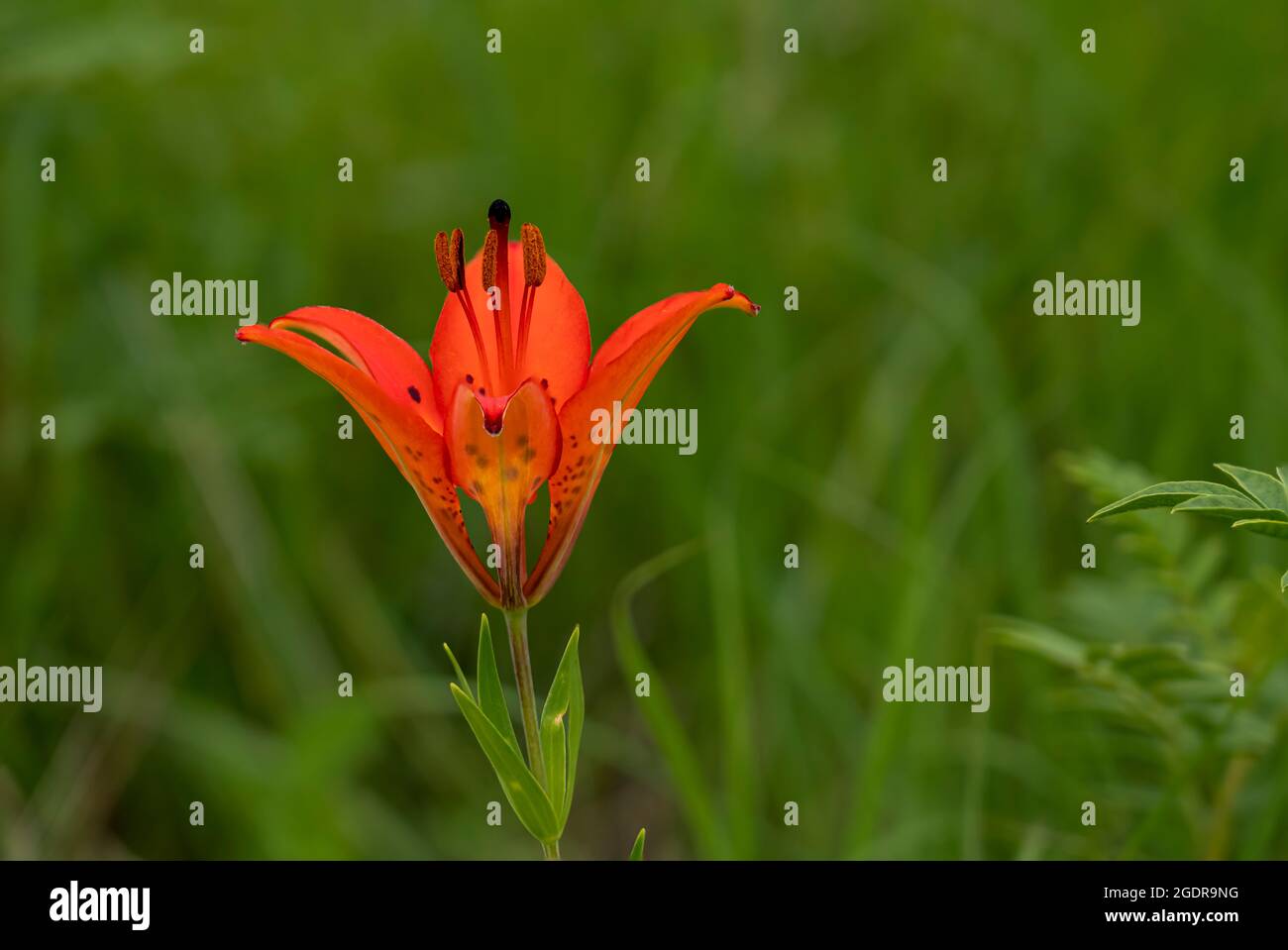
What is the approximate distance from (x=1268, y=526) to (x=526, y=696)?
1.98ft

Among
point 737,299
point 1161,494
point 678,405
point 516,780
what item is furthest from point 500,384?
point 678,405

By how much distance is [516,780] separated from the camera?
105 cm

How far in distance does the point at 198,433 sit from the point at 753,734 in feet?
5.22

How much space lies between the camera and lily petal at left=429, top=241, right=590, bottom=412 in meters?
1.18

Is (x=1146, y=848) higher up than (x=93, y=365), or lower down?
lower down

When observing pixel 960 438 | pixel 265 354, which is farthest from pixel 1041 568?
pixel 265 354

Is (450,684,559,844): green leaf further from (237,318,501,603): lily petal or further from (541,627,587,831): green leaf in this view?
(237,318,501,603): lily petal

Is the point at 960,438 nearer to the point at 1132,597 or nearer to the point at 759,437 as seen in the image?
the point at 759,437

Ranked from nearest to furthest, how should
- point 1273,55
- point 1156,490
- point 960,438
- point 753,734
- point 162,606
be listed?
point 1156,490
point 753,734
point 162,606
point 960,438
point 1273,55

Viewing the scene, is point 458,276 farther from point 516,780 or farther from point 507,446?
point 516,780

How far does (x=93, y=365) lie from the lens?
3326 millimetres

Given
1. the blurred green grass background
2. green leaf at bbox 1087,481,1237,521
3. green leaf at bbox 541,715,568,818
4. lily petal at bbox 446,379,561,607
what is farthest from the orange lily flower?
the blurred green grass background

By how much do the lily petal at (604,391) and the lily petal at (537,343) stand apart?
0.18 ft
